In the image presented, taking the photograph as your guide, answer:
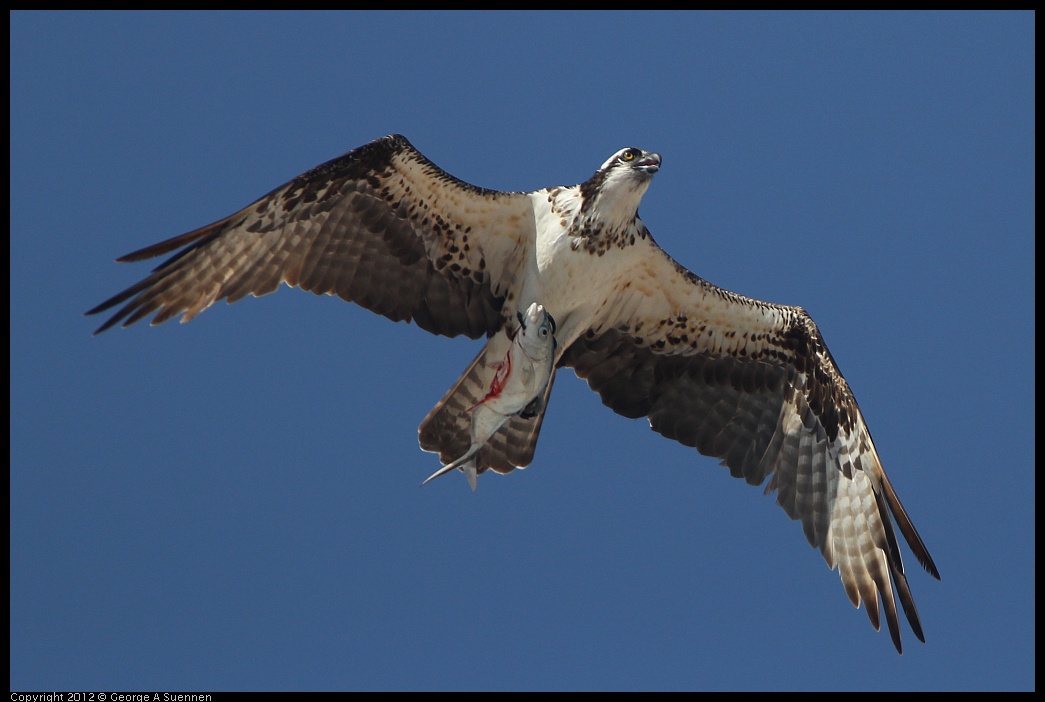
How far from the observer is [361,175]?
35.8 ft

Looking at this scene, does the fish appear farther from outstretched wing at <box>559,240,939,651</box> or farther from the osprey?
outstretched wing at <box>559,240,939,651</box>

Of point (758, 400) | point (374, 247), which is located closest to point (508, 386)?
point (374, 247)

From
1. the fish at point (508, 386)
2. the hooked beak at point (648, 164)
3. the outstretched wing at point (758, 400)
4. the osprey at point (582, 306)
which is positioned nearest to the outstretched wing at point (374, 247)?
the osprey at point (582, 306)

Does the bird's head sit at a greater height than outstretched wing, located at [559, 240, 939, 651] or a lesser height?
greater

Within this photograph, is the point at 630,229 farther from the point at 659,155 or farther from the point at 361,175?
the point at 361,175

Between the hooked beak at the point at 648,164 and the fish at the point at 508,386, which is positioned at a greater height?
the hooked beak at the point at 648,164

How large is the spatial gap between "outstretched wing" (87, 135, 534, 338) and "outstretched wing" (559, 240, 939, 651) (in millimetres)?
1192

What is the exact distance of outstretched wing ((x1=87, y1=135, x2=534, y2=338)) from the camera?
10648 millimetres

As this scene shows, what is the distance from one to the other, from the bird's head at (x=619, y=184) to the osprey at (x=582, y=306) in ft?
A: 0.05

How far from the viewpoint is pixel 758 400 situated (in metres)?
12.1

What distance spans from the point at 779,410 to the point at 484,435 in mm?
2916

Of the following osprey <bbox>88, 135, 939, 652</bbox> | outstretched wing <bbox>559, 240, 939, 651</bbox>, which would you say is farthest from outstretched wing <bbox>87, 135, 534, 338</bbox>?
outstretched wing <bbox>559, 240, 939, 651</bbox>

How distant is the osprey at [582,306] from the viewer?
1070cm

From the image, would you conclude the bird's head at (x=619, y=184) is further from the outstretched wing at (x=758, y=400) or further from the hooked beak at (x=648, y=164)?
the outstretched wing at (x=758, y=400)
